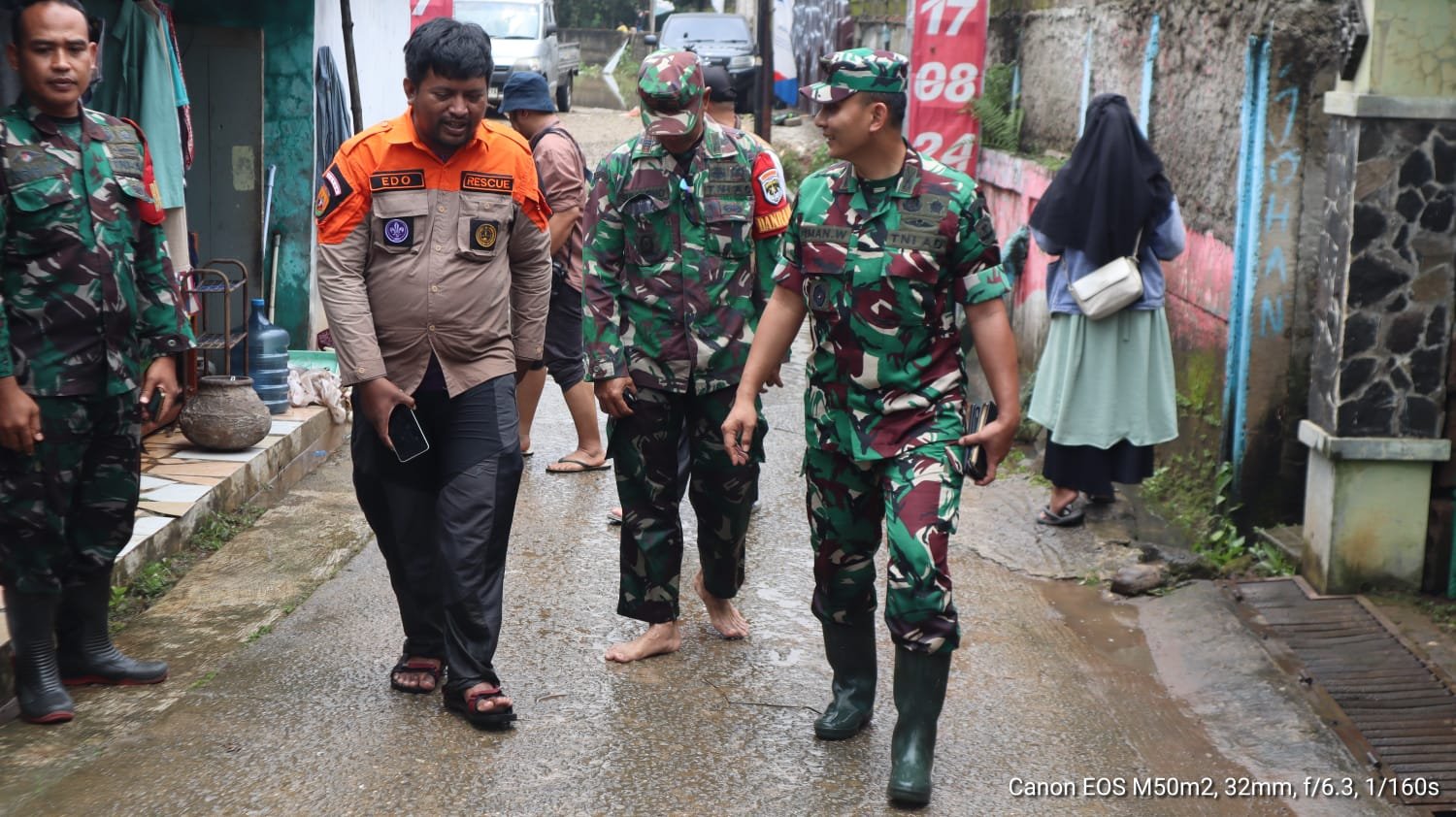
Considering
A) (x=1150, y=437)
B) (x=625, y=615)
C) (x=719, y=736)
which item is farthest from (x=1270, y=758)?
(x=1150, y=437)

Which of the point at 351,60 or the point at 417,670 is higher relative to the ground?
the point at 351,60

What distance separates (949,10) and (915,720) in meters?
6.94

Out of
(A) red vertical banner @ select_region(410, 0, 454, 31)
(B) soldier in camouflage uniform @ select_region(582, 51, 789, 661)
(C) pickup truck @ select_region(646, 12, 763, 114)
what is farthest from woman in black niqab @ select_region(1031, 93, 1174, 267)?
(C) pickup truck @ select_region(646, 12, 763, 114)

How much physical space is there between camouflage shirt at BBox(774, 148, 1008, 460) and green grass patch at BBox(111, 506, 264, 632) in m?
2.85

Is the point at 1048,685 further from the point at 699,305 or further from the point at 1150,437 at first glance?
the point at 1150,437

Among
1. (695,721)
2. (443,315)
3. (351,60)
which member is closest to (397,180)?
(443,315)

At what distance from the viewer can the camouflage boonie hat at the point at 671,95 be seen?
476cm

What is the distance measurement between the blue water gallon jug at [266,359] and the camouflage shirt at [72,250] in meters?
3.39

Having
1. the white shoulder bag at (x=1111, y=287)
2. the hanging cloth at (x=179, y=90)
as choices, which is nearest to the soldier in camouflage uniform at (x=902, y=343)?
the white shoulder bag at (x=1111, y=287)

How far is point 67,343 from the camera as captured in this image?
4.25 meters

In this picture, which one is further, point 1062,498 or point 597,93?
point 597,93

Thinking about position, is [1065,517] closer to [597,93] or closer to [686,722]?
[686,722]

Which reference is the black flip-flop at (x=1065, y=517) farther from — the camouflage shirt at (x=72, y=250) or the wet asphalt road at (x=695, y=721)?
the camouflage shirt at (x=72, y=250)

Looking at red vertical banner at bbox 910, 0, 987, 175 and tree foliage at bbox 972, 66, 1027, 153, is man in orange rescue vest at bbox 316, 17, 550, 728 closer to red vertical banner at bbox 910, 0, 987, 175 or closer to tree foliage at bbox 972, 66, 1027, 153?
red vertical banner at bbox 910, 0, 987, 175
